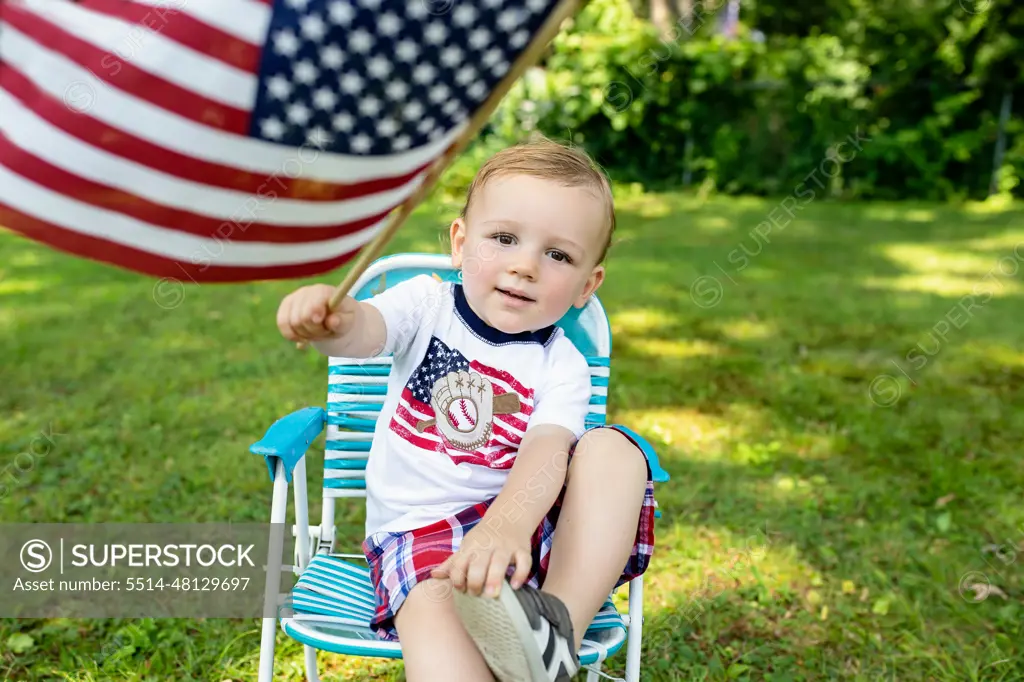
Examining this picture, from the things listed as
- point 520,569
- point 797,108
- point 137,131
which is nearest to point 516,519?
point 520,569

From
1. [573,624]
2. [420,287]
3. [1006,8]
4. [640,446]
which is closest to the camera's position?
[573,624]

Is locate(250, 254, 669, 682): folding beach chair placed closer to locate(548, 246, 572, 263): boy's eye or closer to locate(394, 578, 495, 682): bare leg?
locate(394, 578, 495, 682): bare leg

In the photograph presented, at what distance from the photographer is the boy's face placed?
217cm

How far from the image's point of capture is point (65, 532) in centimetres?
323

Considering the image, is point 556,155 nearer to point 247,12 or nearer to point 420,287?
point 420,287

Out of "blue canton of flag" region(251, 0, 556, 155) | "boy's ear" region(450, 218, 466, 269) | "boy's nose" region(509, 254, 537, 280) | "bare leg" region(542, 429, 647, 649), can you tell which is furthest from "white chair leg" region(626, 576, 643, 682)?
"blue canton of flag" region(251, 0, 556, 155)

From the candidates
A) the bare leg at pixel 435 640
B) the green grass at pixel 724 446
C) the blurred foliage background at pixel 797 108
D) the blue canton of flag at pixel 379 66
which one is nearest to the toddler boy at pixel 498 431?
the bare leg at pixel 435 640

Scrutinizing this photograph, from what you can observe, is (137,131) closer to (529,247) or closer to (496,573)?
(529,247)

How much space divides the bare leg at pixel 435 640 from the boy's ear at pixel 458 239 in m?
0.79

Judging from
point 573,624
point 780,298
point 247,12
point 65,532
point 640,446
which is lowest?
point 780,298

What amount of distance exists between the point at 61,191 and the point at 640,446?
4.25 ft

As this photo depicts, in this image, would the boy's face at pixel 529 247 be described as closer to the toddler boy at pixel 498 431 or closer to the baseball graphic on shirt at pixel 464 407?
the toddler boy at pixel 498 431

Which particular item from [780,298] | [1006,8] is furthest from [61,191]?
[1006,8]

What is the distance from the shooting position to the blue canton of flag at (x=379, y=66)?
1.72 meters
